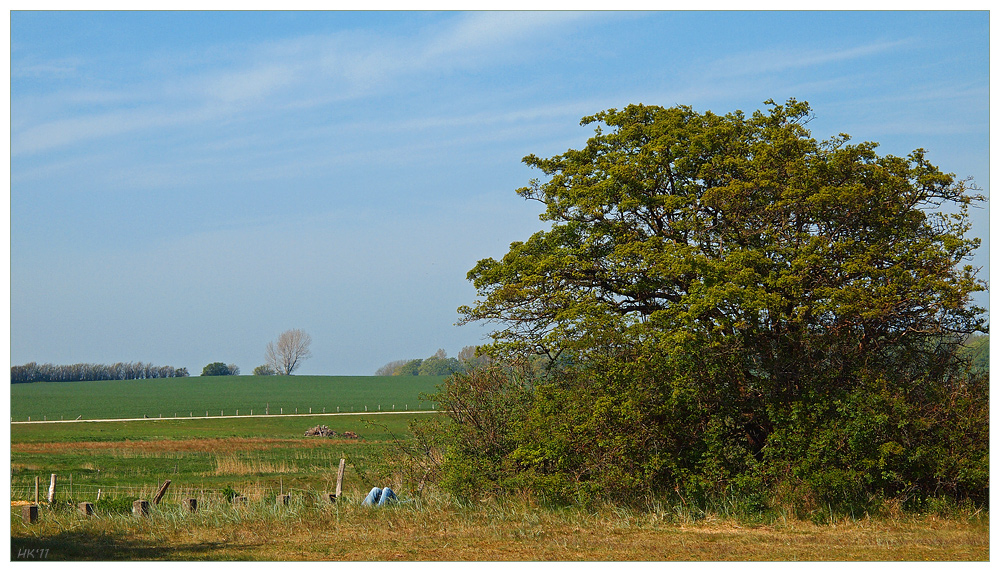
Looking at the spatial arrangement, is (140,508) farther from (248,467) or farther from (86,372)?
Answer: (86,372)

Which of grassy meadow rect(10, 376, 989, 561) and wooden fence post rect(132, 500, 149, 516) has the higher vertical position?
wooden fence post rect(132, 500, 149, 516)

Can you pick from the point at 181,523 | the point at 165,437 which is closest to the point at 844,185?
the point at 181,523

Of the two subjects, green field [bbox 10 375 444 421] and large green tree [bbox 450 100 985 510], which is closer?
large green tree [bbox 450 100 985 510]

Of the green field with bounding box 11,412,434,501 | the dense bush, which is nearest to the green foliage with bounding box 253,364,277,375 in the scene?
the dense bush

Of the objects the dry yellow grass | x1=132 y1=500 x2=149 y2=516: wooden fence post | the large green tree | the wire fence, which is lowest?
the dry yellow grass

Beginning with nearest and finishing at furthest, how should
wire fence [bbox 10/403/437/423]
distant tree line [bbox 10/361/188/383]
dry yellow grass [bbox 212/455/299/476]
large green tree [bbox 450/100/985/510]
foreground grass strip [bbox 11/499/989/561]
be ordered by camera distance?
foreground grass strip [bbox 11/499/989/561]
large green tree [bbox 450/100/985/510]
dry yellow grass [bbox 212/455/299/476]
wire fence [bbox 10/403/437/423]
distant tree line [bbox 10/361/188/383]

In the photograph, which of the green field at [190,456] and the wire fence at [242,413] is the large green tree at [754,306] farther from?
the wire fence at [242,413]

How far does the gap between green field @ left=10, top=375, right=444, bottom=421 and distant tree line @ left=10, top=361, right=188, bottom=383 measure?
7.70 metres

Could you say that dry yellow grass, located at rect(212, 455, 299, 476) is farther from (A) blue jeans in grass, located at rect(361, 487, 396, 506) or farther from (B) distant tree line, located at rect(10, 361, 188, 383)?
(B) distant tree line, located at rect(10, 361, 188, 383)

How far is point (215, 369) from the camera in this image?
16912cm

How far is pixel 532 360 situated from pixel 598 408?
10.4 ft

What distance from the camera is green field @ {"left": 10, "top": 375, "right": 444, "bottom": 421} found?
9269 centimetres

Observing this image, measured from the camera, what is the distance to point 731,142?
18.8m

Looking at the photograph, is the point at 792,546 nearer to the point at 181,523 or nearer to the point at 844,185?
the point at 844,185
